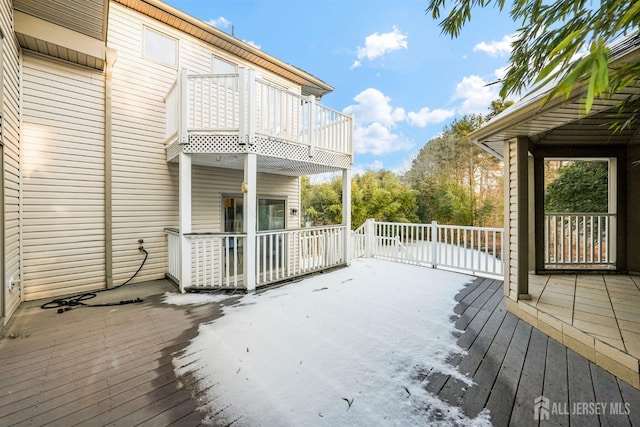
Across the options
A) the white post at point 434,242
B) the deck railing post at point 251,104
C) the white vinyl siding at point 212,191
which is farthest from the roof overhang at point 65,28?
the white post at point 434,242

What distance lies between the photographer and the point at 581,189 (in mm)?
8938

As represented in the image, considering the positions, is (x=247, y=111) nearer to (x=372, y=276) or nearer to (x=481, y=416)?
(x=372, y=276)

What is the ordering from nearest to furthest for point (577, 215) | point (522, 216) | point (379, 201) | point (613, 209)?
point (522, 216), point (613, 209), point (577, 215), point (379, 201)

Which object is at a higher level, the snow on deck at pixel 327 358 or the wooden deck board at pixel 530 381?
the wooden deck board at pixel 530 381

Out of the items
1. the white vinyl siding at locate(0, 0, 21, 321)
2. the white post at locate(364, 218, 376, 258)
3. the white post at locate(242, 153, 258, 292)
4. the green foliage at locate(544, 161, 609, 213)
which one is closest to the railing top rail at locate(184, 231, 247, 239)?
the white post at locate(242, 153, 258, 292)

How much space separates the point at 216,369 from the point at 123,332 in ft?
5.04

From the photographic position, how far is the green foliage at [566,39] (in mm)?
970

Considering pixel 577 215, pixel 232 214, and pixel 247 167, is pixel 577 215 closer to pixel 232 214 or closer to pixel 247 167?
pixel 247 167

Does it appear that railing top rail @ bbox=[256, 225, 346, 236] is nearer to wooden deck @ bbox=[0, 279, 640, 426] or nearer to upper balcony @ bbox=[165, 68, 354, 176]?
upper balcony @ bbox=[165, 68, 354, 176]

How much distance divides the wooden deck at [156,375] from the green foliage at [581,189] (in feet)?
27.7

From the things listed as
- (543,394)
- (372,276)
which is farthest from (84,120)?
(543,394)

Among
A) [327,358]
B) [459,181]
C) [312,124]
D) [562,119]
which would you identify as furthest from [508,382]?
[459,181]

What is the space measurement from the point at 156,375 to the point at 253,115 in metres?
3.70

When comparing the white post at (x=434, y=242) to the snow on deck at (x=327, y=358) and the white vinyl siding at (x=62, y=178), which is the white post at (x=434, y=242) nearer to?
the snow on deck at (x=327, y=358)
